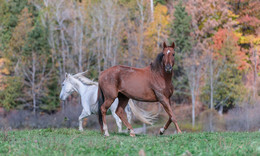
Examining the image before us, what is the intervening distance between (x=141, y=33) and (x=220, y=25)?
886 cm

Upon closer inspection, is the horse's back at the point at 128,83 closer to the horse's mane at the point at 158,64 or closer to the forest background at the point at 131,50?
the horse's mane at the point at 158,64

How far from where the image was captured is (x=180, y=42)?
126 feet

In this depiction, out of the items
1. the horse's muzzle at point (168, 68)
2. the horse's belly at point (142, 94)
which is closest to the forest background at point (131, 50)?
the horse's belly at point (142, 94)

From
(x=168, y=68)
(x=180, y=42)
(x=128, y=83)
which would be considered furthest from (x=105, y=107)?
(x=180, y=42)

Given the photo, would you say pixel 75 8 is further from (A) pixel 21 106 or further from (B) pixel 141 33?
(A) pixel 21 106

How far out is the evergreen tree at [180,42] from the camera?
37281 millimetres

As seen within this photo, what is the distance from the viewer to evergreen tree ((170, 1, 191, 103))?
37281 mm

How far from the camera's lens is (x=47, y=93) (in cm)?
3828

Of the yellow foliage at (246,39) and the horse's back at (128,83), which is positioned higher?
the yellow foliage at (246,39)

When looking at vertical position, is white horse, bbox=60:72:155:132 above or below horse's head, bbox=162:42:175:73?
below

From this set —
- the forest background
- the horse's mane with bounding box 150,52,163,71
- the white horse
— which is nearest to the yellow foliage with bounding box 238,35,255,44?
the forest background

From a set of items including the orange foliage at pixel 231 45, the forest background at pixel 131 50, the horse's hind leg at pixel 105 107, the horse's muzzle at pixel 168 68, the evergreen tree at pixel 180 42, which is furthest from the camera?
the evergreen tree at pixel 180 42

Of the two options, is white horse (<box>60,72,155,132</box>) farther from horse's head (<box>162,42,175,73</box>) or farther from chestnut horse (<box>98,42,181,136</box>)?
horse's head (<box>162,42,175,73</box>)

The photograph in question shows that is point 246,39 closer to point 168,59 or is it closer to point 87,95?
point 87,95
